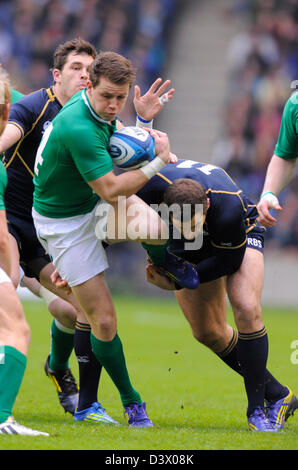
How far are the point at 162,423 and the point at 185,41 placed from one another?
1579cm

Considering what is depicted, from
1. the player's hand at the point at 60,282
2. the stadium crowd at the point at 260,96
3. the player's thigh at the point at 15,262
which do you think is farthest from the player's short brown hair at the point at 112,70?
the stadium crowd at the point at 260,96

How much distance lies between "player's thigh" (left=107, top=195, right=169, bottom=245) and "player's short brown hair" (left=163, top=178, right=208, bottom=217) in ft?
0.47

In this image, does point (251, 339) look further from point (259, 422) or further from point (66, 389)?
point (66, 389)

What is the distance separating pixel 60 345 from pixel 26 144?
159cm

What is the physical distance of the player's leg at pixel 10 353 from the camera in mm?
4223

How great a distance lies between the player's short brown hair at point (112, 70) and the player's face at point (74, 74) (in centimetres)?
98

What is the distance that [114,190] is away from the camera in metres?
4.71

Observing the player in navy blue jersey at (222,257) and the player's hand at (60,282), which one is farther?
the player's hand at (60,282)

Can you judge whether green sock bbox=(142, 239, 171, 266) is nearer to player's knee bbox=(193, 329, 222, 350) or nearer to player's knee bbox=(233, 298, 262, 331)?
player's knee bbox=(233, 298, 262, 331)

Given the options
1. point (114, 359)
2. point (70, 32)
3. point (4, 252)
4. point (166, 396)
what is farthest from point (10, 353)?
point (70, 32)

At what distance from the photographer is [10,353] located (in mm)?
4250

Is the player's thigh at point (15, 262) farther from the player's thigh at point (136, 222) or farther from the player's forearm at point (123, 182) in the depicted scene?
the player's forearm at point (123, 182)

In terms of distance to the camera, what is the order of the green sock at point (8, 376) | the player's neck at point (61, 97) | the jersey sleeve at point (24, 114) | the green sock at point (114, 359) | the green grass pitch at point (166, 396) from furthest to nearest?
the player's neck at point (61, 97) → the jersey sleeve at point (24, 114) → the green sock at point (114, 359) → the green grass pitch at point (166, 396) → the green sock at point (8, 376)
